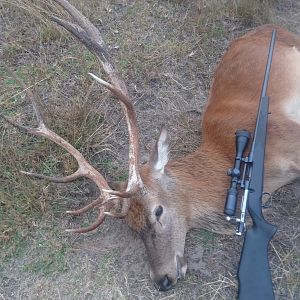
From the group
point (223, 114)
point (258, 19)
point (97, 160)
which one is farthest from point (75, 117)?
point (258, 19)

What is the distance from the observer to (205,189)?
4.73 meters

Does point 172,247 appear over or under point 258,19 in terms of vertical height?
under

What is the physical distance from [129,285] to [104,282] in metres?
0.20

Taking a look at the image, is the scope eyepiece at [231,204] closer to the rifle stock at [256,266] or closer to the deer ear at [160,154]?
the rifle stock at [256,266]

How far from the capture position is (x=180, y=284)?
15.0 ft

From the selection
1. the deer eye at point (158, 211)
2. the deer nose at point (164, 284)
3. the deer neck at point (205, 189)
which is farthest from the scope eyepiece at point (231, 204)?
the deer nose at point (164, 284)

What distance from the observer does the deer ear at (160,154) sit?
4.45 metres

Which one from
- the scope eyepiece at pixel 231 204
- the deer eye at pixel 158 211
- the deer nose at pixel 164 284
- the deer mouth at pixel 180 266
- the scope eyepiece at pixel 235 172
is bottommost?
the deer nose at pixel 164 284

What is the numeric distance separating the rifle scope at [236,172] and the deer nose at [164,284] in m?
0.68

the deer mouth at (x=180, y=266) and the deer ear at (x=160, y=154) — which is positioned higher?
the deer ear at (x=160, y=154)

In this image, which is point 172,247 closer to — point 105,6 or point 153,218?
point 153,218

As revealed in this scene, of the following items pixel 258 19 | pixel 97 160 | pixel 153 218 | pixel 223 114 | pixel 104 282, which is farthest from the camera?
pixel 258 19

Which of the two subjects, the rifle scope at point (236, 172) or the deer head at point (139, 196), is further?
the rifle scope at point (236, 172)

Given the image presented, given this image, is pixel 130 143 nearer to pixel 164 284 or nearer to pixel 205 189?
pixel 205 189
